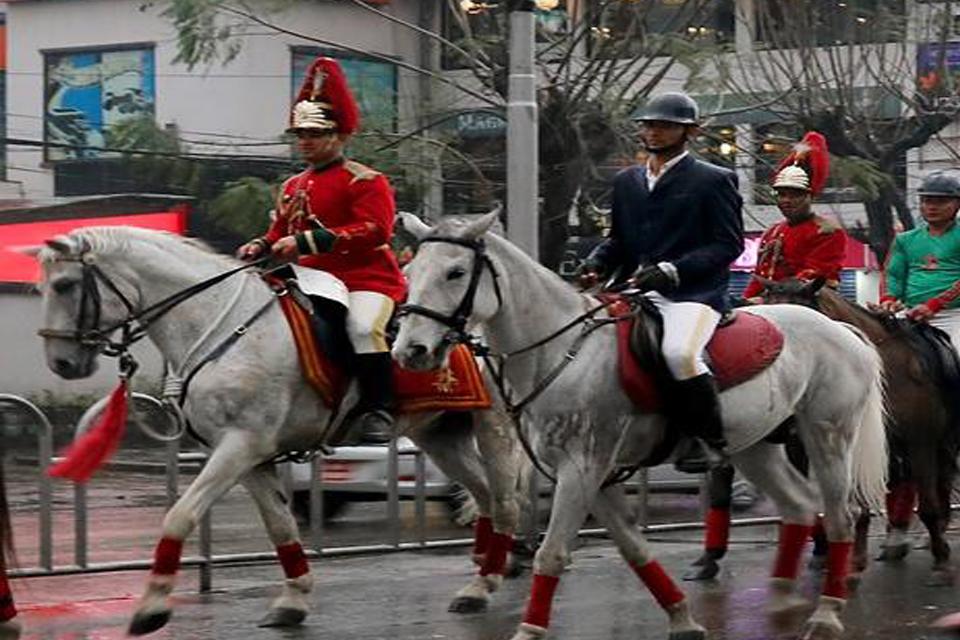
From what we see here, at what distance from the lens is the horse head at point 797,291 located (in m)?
11.6

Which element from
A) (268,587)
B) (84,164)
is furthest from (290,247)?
(84,164)

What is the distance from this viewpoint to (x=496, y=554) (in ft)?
35.4

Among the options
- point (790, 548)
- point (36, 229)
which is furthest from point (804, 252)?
point (36, 229)

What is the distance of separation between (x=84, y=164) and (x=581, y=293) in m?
28.4

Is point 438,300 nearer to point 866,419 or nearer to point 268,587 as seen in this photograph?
point 866,419

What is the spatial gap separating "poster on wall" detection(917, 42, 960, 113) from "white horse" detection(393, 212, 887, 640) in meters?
19.9

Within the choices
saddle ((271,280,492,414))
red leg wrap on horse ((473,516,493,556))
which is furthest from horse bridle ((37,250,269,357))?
red leg wrap on horse ((473,516,493,556))

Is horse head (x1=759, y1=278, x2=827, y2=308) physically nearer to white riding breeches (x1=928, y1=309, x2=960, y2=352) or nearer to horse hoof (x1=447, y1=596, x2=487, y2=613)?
white riding breeches (x1=928, y1=309, x2=960, y2=352)

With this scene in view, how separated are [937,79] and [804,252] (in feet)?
59.6

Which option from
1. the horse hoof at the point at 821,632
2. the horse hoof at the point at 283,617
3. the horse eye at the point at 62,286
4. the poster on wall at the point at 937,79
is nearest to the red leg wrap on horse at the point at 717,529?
the horse hoof at the point at 821,632

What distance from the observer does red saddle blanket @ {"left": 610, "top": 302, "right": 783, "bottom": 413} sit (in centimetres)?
905

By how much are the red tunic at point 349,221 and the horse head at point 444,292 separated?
1371 mm

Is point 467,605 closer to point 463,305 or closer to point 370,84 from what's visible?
point 463,305

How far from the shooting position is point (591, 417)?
29.1ft
